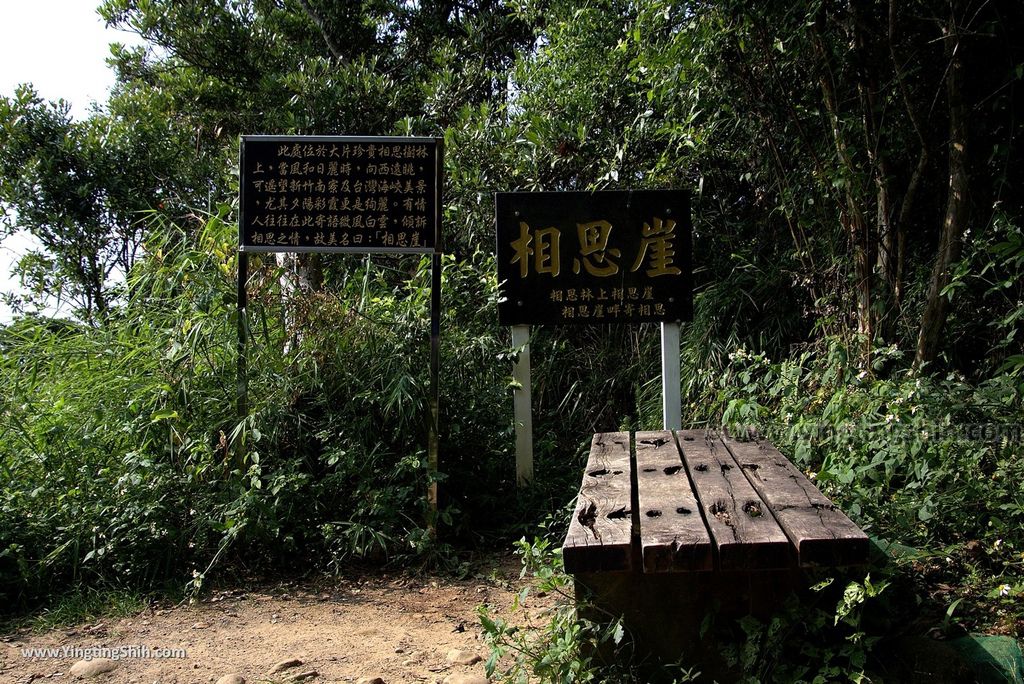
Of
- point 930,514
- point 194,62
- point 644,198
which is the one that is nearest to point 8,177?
point 194,62

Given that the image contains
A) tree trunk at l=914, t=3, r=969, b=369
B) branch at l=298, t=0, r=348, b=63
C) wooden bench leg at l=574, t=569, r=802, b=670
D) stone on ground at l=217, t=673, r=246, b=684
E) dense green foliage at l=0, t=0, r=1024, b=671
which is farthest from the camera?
branch at l=298, t=0, r=348, b=63

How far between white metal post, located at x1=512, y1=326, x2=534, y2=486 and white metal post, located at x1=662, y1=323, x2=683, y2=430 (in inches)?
31.1

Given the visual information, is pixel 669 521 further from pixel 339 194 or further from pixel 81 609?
pixel 339 194

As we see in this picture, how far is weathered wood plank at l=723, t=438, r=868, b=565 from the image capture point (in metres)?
2.16

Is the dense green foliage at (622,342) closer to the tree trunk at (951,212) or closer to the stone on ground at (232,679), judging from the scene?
the tree trunk at (951,212)

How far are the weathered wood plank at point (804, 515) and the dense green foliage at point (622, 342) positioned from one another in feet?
1.84

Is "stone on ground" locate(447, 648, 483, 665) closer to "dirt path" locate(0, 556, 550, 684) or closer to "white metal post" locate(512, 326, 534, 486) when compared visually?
"dirt path" locate(0, 556, 550, 684)

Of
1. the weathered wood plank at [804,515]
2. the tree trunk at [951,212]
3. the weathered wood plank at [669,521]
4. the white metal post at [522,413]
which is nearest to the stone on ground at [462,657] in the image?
the weathered wood plank at [669,521]

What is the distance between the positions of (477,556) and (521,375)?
1129 millimetres

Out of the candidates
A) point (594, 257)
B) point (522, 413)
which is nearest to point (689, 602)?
point (522, 413)

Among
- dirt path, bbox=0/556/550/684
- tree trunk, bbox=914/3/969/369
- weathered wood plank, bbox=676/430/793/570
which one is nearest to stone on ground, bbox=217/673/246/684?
dirt path, bbox=0/556/550/684

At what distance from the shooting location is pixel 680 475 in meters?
3.05

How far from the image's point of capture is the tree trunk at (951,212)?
4.46 m

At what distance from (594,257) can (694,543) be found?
9.83 ft
